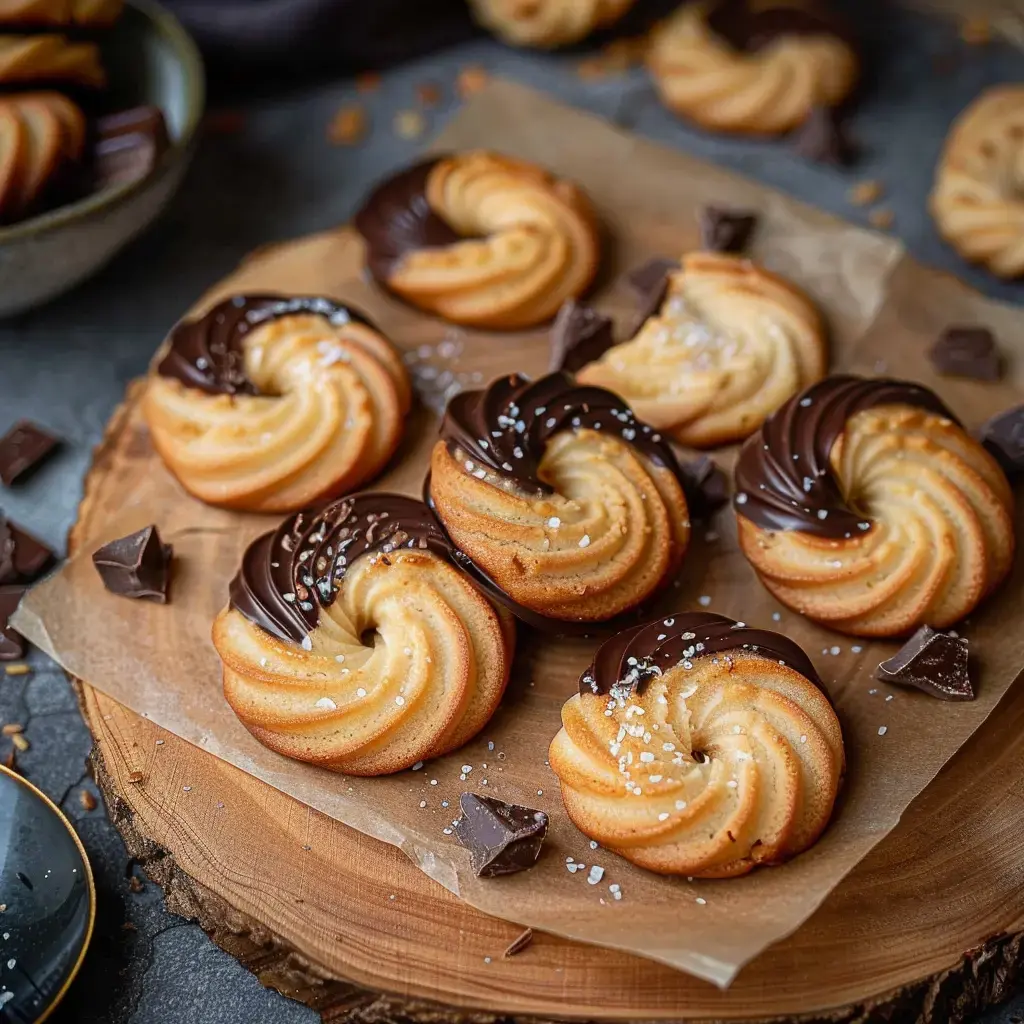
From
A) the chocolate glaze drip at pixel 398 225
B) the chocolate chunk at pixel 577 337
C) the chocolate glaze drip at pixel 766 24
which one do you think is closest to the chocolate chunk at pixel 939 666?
the chocolate chunk at pixel 577 337

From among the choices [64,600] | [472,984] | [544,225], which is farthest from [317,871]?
[544,225]

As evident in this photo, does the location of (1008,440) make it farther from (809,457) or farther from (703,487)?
(703,487)

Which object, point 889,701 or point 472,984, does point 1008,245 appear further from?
point 472,984

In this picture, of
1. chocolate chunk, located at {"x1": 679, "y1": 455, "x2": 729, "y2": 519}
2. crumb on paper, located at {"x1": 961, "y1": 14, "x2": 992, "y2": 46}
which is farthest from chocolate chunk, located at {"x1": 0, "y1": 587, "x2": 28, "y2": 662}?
crumb on paper, located at {"x1": 961, "y1": 14, "x2": 992, "y2": 46}

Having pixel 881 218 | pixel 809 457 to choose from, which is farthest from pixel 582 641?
pixel 881 218

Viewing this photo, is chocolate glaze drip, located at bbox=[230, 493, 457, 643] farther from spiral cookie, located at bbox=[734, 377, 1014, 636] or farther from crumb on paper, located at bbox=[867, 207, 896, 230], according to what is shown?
crumb on paper, located at bbox=[867, 207, 896, 230]
